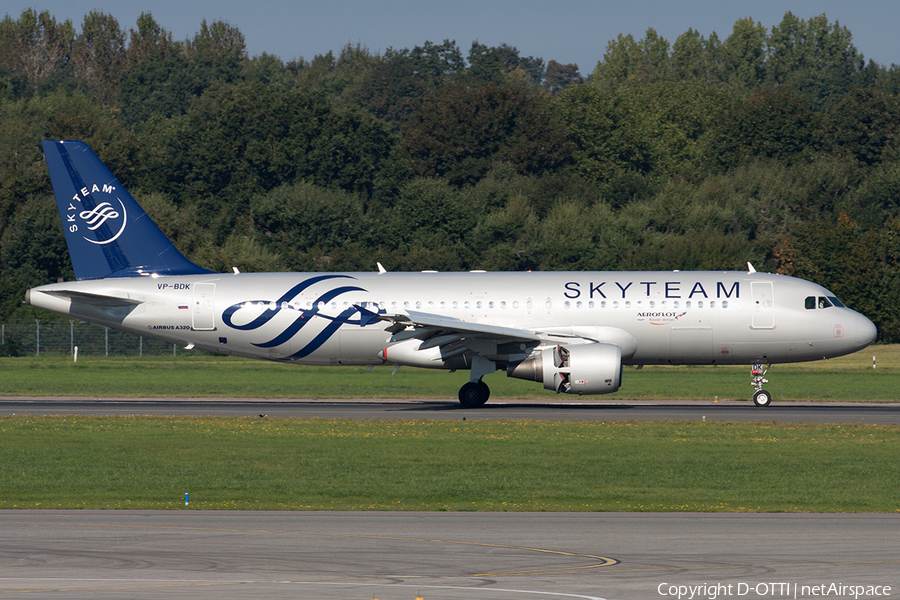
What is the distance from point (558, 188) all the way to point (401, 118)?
212ft

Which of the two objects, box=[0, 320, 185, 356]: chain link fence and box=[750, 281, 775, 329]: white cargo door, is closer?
box=[750, 281, 775, 329]: white cargo door

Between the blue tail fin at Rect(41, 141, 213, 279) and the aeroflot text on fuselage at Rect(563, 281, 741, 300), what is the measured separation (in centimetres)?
1467

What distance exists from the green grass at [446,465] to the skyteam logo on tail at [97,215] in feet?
31.1

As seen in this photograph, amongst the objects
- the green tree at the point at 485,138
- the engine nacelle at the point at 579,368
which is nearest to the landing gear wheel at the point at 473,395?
the engine nacelle at the point at 579,368

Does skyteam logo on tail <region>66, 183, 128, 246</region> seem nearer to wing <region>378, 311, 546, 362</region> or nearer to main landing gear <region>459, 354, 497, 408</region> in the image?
wing <region>378, 311, 546, 362</region>

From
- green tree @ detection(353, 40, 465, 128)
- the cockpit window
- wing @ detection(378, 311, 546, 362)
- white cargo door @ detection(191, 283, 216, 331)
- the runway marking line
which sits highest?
green tree @ detection(353, 40, 465, 128)

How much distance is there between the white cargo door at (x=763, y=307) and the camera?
39.3m

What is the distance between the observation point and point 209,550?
50.8ft

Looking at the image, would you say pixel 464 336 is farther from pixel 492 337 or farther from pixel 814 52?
pixel 814 52

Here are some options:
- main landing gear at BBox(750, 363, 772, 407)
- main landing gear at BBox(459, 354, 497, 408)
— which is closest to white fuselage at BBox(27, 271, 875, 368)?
main landing gear at BBox(750, 363, 772, 407)

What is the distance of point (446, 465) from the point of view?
82.2ft

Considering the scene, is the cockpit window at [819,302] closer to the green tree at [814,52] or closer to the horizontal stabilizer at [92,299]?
the horizontal stabilizer at [92,299]

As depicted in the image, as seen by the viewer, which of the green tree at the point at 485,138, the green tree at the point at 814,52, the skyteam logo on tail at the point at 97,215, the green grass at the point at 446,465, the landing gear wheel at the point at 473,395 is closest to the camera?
the green grass at the point at 446,465

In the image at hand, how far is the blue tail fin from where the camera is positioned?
137 ft
